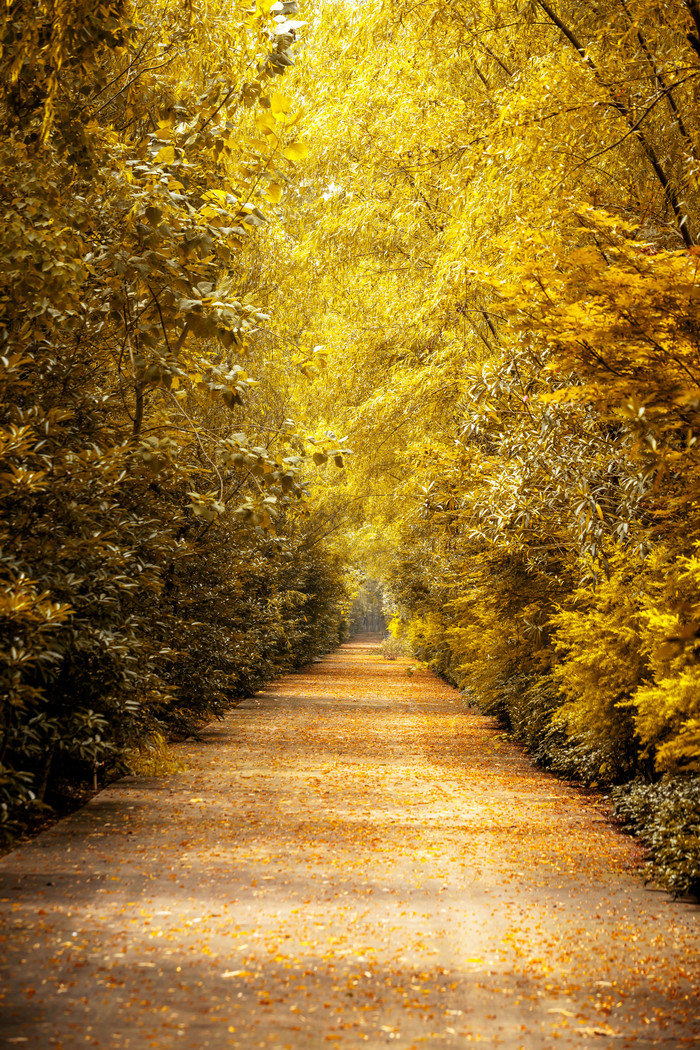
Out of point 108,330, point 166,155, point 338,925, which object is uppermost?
point 166,155

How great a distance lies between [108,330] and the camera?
9.45m

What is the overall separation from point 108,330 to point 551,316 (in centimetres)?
430

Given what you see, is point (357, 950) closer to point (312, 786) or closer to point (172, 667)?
point (312, 786)

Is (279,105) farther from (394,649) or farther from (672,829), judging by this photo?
(394,649)

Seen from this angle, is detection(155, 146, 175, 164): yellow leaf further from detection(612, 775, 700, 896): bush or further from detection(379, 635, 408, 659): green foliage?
detection(379, 635, 408, 659): green foliage

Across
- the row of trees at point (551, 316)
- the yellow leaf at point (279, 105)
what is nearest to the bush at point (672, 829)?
the row of trees at point (551, 316)

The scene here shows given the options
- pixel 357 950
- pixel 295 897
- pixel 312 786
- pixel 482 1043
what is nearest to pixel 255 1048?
pixel 482 1043

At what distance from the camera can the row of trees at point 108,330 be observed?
6812mm

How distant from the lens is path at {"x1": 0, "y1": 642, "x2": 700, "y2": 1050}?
4477 millimetres

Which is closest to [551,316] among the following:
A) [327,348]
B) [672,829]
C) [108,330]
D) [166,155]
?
[166,155]

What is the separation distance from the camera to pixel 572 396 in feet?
21.4

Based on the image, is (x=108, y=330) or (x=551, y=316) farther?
(x=108, y=330)

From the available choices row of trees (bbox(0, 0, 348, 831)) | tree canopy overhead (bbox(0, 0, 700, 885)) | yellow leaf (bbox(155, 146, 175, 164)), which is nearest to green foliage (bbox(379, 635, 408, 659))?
tree canopy overhead (bbox(0, 0, 700, 885))

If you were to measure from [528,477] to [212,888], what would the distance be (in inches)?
178
